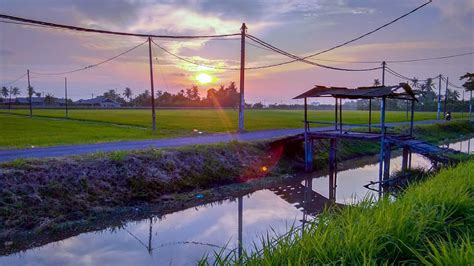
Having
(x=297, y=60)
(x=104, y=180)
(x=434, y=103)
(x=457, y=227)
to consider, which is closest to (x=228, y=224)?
(x=104, y=180)

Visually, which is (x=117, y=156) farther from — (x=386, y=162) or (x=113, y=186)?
(x=386, y=162)

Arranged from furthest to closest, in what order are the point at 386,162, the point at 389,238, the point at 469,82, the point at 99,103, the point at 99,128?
the point at 99,103 < the point at 469,82 < the point at 99,128 < the point at 386,162 < the point at 389,238

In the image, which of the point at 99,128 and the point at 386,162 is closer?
the point at 386,162

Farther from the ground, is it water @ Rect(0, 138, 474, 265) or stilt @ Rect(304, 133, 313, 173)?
stilt @ Rect(304, 133, 313, 173)

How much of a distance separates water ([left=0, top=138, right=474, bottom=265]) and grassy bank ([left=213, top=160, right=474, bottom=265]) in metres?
2.10

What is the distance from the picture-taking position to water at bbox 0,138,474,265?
23.9ft

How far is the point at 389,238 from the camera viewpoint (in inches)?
186

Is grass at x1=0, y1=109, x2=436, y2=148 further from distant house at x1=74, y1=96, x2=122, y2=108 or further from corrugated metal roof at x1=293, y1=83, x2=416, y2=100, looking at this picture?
distant house at x1=74, y1=96, x2=122, y2=108

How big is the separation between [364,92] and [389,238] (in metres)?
10.9

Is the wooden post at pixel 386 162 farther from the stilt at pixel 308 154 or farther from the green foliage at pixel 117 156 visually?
the green foliage at pixel 117 156

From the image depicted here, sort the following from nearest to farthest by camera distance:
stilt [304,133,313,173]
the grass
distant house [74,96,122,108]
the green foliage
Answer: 1. the green foliage
2. stilt [304,133,313,173]
3. the grass
4. distant house [74,96,122,108]

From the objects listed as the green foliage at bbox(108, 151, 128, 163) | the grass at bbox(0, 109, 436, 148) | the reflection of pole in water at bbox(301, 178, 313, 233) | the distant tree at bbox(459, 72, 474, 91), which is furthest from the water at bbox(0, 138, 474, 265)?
the distant tree at bbox(459, 72, 474, 91)

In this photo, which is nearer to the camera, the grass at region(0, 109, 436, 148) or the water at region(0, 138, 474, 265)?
the water at region(0, 138, 474, 265)

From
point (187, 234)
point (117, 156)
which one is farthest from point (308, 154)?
point (187, 234)
